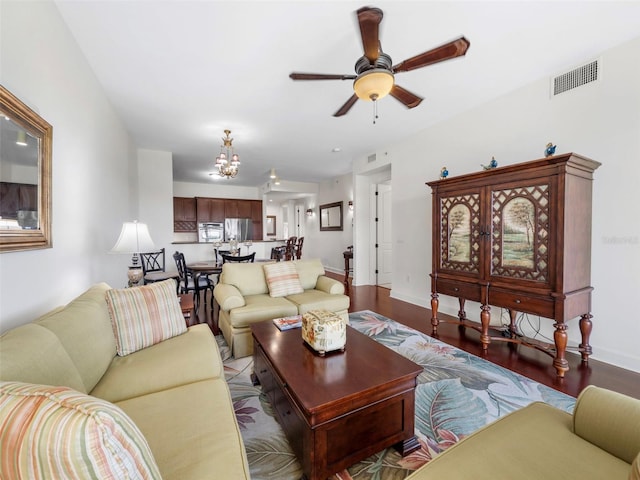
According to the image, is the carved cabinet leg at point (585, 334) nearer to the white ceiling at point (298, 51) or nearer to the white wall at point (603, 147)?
the white wall at point (603, 147)

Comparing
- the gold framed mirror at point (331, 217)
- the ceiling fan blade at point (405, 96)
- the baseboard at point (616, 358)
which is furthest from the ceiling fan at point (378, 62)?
the gold framed mirror at point (331, 217)

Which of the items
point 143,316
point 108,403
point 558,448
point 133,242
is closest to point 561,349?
point 558,448

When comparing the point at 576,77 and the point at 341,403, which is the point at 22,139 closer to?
the point at 341,403

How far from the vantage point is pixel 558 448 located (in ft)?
3.14

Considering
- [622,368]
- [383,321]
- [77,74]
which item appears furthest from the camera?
[383,321]

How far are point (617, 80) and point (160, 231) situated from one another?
6.33 meters

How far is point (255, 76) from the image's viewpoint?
8.65 ft

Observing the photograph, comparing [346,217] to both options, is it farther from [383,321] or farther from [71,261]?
[71,261]

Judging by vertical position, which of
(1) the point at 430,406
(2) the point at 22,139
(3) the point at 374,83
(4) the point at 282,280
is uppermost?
(3) the point at 374,83

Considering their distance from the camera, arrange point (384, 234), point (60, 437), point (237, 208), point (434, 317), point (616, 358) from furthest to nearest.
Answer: point (237, 208) < point (384, 234) < point (434, 317) < point (616, 358) < point (60, 437)

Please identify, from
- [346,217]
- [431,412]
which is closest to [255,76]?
[431,412]

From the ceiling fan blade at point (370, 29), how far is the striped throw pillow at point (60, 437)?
2007mm

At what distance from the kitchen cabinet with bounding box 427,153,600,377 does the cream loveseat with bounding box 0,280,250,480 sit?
8.39 ft

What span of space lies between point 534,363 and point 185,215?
8.36 meters
